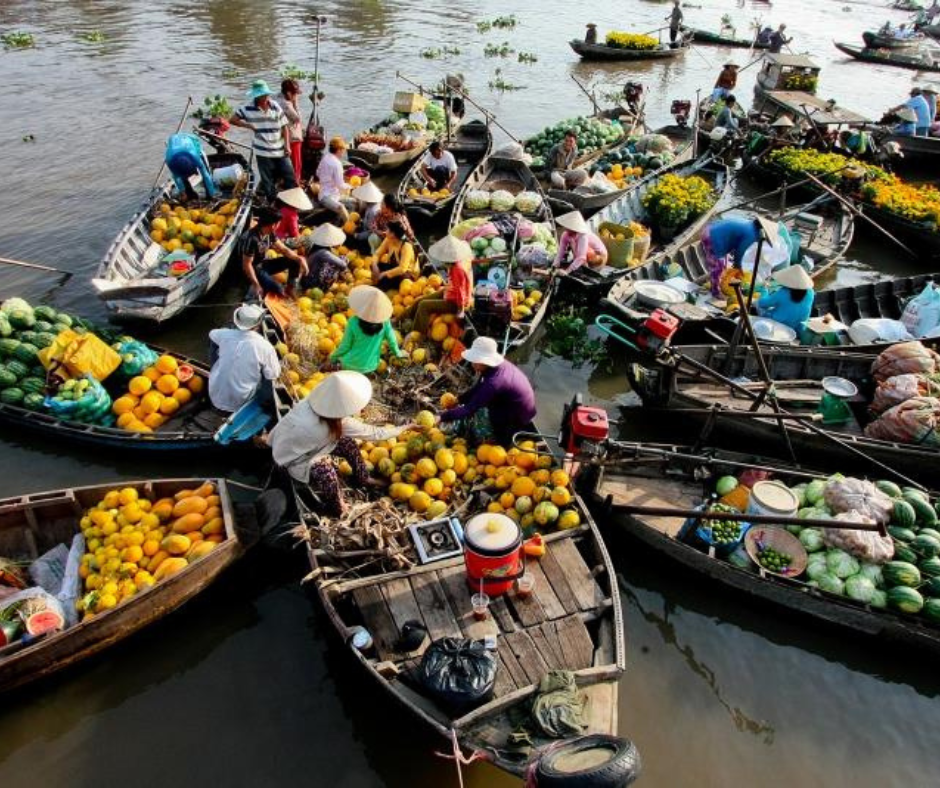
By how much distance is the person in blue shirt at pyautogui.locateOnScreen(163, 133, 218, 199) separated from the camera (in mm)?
13328

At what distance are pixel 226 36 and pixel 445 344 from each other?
3128 centimetres

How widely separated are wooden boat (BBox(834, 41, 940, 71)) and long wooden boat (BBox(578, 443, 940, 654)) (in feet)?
141

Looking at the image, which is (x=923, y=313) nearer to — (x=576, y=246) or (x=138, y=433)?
(x=576, y=246)

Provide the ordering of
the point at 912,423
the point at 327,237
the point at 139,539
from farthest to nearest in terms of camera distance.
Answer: the point at 327,237
the point at 912,423
the point at 139,539

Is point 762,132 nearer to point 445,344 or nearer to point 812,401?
point 812,401

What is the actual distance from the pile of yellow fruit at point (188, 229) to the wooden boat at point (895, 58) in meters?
43.6

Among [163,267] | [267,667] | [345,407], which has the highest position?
[345,407]

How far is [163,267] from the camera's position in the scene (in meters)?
12.1

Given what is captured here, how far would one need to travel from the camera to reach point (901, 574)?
6.84m

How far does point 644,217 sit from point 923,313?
6281mm

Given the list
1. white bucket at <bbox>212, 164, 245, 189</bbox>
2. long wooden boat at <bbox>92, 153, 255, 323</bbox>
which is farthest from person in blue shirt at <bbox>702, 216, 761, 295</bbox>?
white bucket at <bbox>212, 164, 245, 189</bbox>

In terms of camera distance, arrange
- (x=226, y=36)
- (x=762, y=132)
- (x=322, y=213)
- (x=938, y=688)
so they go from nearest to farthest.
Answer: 1. (x=938, y=688)
2. (x=322, y=213)
3. (x=762, y=132)
4. (x=226, y=36)

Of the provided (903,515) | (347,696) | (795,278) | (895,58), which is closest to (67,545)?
(347,696)

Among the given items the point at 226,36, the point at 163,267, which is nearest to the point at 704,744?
the point at 163,267
